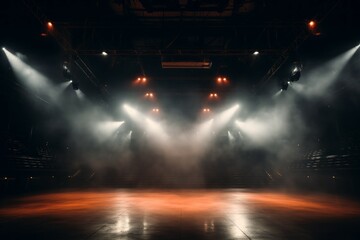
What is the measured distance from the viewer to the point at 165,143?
24.0 meters

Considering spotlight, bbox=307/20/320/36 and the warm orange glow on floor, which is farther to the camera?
spotlight, bbox=307/20/320/36

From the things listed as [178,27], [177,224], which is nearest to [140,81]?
[178,27]

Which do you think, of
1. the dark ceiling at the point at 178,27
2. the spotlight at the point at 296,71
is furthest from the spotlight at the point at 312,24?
the spotlight at the point at 296,71

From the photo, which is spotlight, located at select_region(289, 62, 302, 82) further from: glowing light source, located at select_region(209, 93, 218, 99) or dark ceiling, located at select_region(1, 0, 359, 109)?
glowing light source, located at select_region(209, 93, 218, 99)

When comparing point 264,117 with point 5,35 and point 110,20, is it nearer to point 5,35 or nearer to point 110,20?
point 110,20

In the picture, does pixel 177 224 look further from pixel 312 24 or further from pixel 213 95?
pixel 213 95

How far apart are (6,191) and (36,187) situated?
242 centimetres

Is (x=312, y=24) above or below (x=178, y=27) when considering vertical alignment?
below

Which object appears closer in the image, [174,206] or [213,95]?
[174,206]

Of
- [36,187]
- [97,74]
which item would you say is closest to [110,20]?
[97,74]

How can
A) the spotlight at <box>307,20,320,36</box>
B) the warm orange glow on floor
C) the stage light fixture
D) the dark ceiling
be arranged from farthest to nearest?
1. the stage light fixture
2. the spotlight at <box>307,20,320,36</box>
3. the dark ceiling
4. the warm orange glow on floor

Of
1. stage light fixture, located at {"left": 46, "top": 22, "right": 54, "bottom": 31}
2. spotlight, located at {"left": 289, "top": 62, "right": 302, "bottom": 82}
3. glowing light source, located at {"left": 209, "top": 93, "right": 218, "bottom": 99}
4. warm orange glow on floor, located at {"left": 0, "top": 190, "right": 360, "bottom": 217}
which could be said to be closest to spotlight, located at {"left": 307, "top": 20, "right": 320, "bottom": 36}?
spotlight, located at {"left": 289, "top": 62, "right": 302, "bottom": 82}

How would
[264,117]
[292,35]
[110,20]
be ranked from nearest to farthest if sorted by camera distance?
[110,20] → [292,35] → [264,117]

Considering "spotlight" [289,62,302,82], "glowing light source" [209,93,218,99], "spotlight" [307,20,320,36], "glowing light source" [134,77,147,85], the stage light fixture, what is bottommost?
"spotlight" [289,62,302,82]
